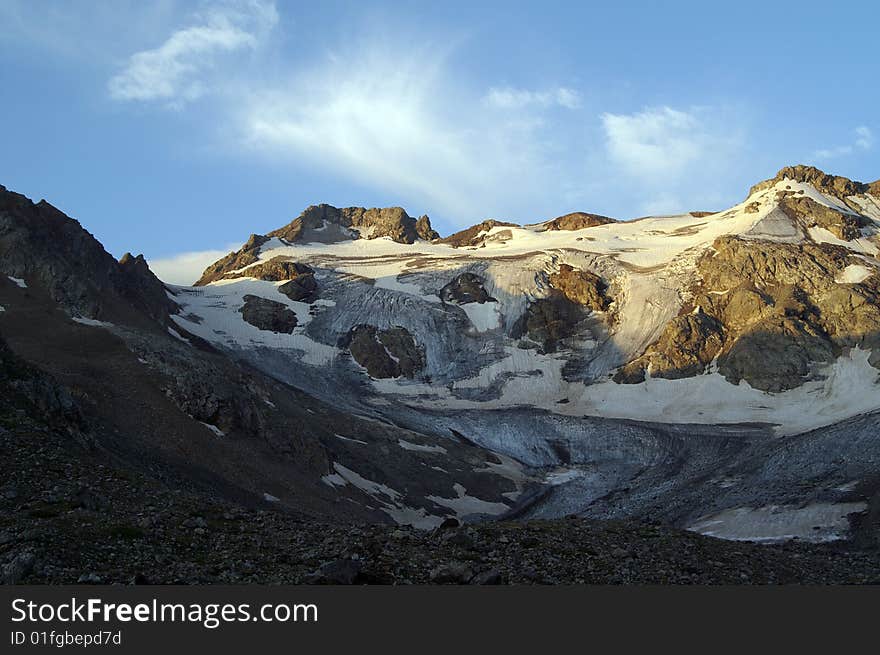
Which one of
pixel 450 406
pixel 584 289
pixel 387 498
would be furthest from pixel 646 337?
pixel 387 498

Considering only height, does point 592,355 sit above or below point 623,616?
above

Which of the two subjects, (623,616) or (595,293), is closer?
(623,616)

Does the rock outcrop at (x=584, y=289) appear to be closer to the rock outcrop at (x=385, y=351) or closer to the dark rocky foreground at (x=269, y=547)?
the rock outcrop at (x=385, y=351)

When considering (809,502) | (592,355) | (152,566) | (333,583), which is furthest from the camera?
(592,355)

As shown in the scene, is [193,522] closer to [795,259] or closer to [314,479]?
[314,479]

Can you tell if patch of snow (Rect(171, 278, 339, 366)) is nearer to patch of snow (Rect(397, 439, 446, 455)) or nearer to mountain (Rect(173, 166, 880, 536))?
mountain (Rect(173, 166, 880, 536))

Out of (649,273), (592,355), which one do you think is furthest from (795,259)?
(592,355)

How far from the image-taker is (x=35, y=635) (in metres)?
19.2

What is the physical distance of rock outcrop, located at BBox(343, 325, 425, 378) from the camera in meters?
169

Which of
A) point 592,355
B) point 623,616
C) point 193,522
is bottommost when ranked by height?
point 623,616

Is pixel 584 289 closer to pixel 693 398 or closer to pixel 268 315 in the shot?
pixel 693 398

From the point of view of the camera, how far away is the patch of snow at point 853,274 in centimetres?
17438

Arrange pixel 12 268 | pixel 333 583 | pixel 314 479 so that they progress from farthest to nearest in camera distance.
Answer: pixel 12 268 → pixel 314 479 → pixel 333 583

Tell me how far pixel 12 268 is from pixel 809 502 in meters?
88.4
